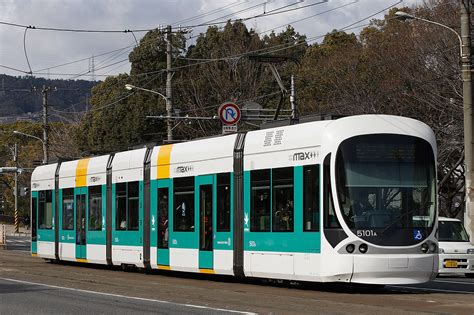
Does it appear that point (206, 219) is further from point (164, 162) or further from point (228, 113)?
point (228, 113)

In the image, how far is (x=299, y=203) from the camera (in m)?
19.4

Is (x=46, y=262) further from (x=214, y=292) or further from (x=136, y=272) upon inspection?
(x=214, y=292)

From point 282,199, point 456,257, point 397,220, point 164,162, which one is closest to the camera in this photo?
point 397,220

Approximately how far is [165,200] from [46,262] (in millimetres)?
11697

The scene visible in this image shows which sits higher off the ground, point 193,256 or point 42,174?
point 42,174

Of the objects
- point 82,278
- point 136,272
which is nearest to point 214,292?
point 82,278

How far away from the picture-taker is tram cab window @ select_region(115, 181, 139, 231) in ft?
88.4

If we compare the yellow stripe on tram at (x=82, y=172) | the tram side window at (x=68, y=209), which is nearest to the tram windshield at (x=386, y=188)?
the yellow stripe on tram at (x=82, y=172)

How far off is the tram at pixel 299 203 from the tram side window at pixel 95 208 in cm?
285

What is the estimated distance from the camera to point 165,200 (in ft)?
82.7

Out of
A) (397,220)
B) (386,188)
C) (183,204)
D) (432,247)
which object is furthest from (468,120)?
(397,220)

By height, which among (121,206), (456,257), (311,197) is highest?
(311,197)

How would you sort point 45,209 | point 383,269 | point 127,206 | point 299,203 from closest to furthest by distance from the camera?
point 383,269
point 299,203
point 127,206
point 45,209

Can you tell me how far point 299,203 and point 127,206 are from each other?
904 cm
